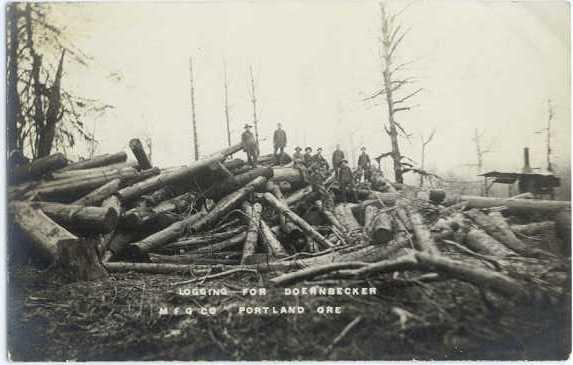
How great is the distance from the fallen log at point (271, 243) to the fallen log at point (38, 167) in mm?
3398

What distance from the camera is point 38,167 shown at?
19.7ft

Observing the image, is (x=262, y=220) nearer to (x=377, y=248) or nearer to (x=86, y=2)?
(x=377, y=248)

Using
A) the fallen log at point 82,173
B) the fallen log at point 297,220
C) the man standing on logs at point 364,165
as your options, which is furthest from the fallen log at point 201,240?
the man standing on logs at point 364,165

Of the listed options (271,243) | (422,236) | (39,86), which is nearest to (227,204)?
(271,243)

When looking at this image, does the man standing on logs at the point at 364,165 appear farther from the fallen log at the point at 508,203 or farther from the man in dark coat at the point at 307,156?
the fallen log at the point at 508,203

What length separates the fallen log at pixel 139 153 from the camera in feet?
20.8

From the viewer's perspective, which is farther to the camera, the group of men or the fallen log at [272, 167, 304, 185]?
the fallen log at [272, 167, 304, 185]

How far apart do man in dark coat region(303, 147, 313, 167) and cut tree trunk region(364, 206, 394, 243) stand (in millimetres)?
1660

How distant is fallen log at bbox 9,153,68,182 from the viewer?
5.74 m

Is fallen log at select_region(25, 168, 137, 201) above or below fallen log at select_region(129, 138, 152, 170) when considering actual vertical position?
below

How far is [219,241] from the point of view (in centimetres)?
654

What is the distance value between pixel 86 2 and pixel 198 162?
291 cm

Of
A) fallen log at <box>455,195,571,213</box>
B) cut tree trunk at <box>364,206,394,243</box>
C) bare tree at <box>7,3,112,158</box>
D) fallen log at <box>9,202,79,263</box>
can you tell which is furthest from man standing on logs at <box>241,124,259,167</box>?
fallen log at <box>455,195,571,213</box>

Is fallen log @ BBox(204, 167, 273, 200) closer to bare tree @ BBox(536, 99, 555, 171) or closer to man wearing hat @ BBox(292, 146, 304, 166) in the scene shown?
man wearing hat @ BBox(292, 146, 304, 166)
